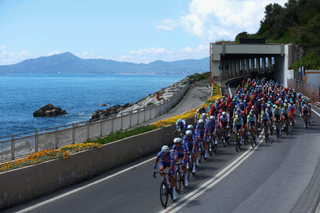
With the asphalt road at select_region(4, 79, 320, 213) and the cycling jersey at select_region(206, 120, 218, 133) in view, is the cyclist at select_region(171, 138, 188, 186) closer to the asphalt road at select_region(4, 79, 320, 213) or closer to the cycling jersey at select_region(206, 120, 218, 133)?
the asphalt road at select_region(4, 79, 320, 213)

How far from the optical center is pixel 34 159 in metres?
10.6

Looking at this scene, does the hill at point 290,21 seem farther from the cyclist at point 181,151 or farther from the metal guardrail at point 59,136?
the cyclist at point 181,151

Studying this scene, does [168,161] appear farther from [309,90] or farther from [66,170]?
[309,90]

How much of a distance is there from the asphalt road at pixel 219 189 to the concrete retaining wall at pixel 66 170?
0.28m

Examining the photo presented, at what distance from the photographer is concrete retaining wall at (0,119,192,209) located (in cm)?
929

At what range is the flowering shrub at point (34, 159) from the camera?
9.73 metres

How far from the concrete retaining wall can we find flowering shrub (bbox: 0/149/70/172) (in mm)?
195

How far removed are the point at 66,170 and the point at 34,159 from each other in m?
1.13

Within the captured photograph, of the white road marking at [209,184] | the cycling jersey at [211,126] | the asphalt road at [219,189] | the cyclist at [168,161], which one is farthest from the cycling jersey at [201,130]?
the cyclist at [168,161]

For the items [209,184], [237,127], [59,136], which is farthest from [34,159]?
[237,127]

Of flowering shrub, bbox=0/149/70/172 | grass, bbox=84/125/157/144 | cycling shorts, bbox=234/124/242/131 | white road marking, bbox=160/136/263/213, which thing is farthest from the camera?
cycling shorts, bbox=234/124/242/131

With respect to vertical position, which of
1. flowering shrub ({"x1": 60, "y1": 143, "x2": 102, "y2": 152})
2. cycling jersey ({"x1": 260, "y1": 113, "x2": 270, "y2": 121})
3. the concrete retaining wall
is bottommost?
the concrete retaining wall

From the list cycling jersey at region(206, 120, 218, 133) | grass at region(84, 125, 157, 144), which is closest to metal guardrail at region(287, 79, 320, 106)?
cycling jersey at region(206, 120, 218, 133)

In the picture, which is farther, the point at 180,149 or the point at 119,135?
the point at 119,135
